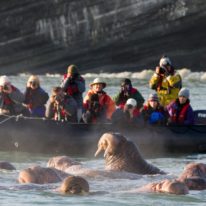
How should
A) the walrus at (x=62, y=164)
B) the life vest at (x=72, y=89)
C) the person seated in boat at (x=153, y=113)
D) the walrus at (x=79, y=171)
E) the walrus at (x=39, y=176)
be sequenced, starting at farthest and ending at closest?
the life vest at (x=72, y=89)
the person seated in boat at (x=153, y=113)
the walrus at (x=62, y=164)
the walrus at (x=79, y=171)
the walrus at (x=39, y=176)

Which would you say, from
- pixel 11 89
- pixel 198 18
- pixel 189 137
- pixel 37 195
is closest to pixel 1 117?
pixel 11 89

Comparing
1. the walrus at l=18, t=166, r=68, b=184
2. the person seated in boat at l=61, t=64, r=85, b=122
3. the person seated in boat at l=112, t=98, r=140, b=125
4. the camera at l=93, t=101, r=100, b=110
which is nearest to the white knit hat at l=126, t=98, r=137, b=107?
the person seated in boat at l=112, t=98, r=140, b=125

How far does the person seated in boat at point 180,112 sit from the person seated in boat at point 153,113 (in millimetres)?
215

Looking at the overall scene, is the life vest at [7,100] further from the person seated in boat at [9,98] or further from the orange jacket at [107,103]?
the orange jacket at [107,103]

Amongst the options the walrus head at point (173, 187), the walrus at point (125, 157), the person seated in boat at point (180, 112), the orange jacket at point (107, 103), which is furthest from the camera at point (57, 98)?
the walrus head at point (173, 187)

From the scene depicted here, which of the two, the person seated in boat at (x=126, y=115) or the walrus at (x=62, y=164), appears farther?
the person seated in boat at (x=126, y=115)

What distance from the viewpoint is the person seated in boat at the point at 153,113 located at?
24.0m

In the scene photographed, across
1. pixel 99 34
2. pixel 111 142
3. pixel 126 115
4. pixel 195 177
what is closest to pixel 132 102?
pixel 126 115

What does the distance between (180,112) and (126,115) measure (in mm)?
1401

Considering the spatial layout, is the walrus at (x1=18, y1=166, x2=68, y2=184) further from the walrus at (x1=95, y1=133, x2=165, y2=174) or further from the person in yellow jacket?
the person in yellow jacket

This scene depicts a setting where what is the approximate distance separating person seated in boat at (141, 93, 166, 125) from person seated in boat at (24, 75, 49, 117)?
207cm

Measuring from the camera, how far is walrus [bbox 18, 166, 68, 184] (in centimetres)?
1752

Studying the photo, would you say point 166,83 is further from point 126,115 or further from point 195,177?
point 195,177

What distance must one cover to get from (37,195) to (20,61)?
116 ft
